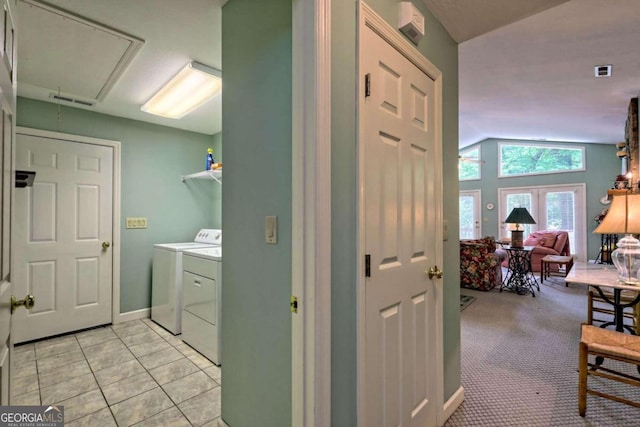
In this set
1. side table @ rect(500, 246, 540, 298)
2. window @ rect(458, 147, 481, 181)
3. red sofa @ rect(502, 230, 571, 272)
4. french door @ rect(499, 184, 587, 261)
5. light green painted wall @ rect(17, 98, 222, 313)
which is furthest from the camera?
window @ rect(458, 147, 481, 181)

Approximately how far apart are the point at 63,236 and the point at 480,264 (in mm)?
5459

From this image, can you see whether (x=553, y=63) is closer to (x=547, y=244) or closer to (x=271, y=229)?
(x=271, y=229)

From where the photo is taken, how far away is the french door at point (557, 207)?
666 cm

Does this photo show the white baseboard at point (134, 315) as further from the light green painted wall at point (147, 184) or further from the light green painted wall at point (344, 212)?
the light green painted wall at point (344, 212)

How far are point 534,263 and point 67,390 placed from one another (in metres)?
7.69

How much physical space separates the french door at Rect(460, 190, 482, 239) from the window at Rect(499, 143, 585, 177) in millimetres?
913

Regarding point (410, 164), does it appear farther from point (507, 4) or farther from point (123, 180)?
point (123, 180)

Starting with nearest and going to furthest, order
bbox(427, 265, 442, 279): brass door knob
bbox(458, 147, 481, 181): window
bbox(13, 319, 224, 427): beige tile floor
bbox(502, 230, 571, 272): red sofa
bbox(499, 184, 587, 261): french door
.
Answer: bbox(427, 265, 442, 279): brass door knob, bbox(13, 319, 224, 427): beige tile floor, bbox(502, 230, 571, 272): red sofa, bbox(499, 184, 587, 261): french door, bbox(458, 147, 481, 181): window

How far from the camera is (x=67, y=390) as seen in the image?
6.58 feet

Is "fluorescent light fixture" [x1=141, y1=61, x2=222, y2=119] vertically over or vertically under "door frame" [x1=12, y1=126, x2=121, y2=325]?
over

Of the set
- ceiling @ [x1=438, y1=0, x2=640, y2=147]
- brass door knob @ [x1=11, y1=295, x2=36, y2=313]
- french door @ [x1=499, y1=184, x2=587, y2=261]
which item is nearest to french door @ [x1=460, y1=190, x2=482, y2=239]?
french door @ [x1=499, y1=184, x2=587, y2=261]

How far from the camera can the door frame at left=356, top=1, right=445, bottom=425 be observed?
1.09 meters

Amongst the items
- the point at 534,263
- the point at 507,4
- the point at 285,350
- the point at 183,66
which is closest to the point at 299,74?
the point at 285,350

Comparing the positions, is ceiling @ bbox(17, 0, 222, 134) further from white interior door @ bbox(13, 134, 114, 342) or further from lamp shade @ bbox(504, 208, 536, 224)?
lamp shade @ bbox(504, 208, 536, 224)
